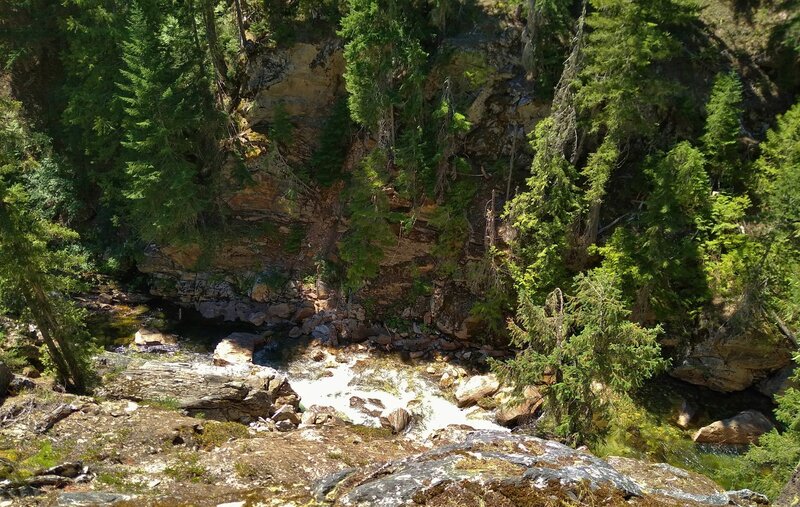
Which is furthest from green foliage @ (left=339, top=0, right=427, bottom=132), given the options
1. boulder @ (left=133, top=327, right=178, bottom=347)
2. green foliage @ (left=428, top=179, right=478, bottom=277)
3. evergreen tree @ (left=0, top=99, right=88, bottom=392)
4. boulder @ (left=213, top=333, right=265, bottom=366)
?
Result: boulder @ (left=133, top=327, right=178, bottom=347)

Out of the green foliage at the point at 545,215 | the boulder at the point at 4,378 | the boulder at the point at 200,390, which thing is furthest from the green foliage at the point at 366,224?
the boulder at the point at 4,378

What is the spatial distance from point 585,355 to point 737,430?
786cm

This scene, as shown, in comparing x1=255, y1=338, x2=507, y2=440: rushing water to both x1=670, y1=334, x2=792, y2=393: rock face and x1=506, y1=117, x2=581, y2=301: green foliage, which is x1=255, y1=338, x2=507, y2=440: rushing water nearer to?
x1=506, y1=117, x2=581, y2=301: green foliage

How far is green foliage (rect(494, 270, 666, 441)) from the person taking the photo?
13078 millimetres

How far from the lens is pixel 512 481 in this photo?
850 cm

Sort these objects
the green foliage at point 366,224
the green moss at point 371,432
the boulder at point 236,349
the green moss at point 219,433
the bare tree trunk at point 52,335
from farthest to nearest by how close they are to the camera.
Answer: the green foliage at point 366,224 → the boulder at point 236,349 → the green moss at point 371,432 → the green moss at point 219,433 → the bare tree trunk at point 52,335

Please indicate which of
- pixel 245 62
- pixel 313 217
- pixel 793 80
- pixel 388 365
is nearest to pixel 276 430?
pixel 388 365

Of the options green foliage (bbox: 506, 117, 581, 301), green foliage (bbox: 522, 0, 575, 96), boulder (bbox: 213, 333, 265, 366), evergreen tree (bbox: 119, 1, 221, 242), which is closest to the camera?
green foliage (bbox: 506, 117, 581, 301)

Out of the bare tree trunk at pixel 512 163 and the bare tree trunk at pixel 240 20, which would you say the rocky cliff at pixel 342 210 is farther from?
the bare tree trunk at pixel 240 20

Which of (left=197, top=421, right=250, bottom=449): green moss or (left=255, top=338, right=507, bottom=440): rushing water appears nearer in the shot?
(left=197, top=421, right=250, bottom=449): green moss

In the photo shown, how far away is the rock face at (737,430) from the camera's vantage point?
16.7 meters

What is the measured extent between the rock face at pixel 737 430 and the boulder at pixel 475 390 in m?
6.86

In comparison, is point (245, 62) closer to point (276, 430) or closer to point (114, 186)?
point (114, 186)

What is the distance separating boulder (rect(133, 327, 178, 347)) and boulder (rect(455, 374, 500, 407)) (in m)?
12.7
